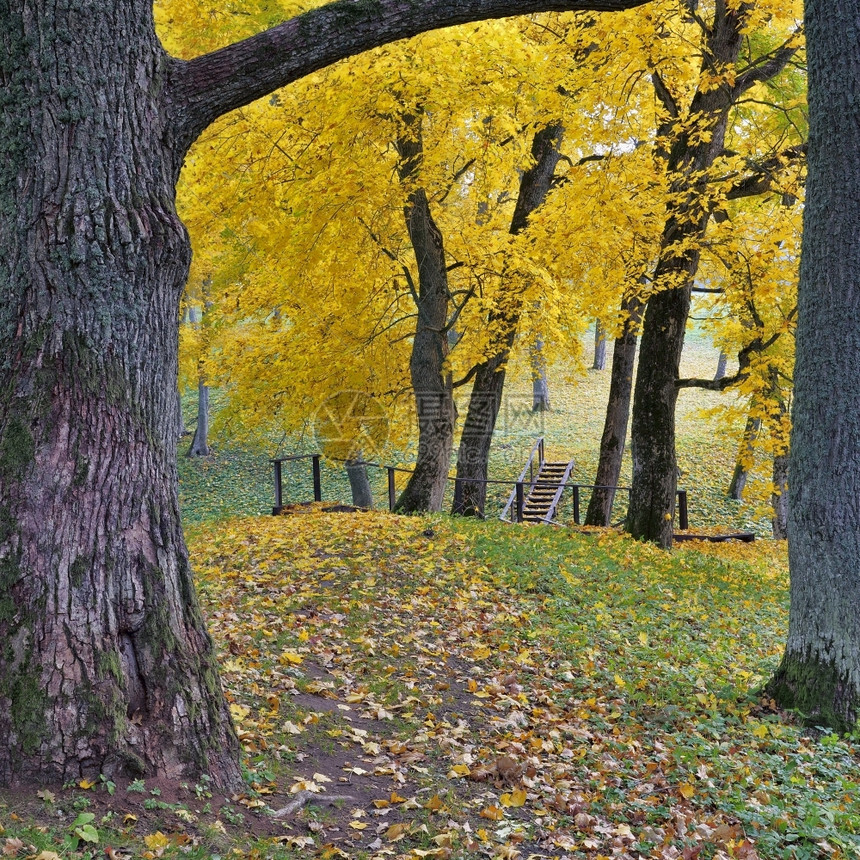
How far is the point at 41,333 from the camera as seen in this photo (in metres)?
3.21

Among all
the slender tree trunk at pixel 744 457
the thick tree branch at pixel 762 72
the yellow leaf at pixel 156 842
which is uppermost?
the thick tree branch at pixel 762 72

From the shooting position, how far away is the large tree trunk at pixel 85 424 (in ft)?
10.2

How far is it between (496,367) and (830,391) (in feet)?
27.5

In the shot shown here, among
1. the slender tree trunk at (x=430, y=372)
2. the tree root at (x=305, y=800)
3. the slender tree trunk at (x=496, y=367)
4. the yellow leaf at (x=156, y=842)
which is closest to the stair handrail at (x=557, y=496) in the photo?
the slender tree trunk at (x=496, y=367)

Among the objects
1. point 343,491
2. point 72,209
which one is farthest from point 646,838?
point 343,491

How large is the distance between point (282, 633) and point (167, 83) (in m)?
4.13

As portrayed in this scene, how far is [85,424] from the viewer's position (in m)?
3.24

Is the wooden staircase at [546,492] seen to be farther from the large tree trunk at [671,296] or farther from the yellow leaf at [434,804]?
the yellow leaf at [434,804]

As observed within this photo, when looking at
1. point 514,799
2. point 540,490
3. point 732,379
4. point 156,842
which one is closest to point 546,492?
point 540,490

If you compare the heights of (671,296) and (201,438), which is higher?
(671,296)

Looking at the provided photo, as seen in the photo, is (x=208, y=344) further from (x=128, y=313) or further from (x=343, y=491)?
(x=128, y=313)

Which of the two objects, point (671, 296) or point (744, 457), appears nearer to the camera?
point (671, 296)

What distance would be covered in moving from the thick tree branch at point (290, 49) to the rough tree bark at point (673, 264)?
704 cm

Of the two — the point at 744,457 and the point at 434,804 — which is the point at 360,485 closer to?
the point at 744,457
